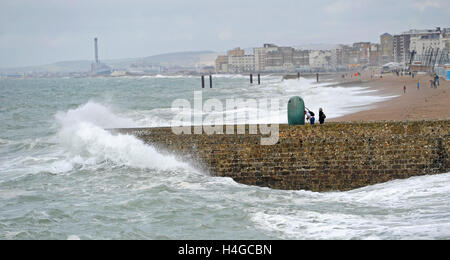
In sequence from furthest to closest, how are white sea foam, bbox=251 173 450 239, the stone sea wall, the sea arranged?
the stone sea wall < the sea < white sea foam, bbox=251 173 450 239

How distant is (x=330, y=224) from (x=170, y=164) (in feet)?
17.8

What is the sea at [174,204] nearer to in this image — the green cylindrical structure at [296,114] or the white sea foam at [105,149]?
the white sea foam at [105,149]

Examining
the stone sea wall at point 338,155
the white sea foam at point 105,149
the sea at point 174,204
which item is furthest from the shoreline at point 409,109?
the white sea foam at point 105,149

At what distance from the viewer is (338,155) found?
Result: 1269 centimetres

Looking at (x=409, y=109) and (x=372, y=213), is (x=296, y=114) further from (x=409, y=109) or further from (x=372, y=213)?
(x=409, y=109)

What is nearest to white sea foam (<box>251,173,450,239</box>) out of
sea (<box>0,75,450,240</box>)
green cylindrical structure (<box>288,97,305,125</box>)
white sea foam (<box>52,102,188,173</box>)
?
sea (<box>0,75,450,240</box>)

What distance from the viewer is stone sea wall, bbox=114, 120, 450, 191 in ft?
40.7

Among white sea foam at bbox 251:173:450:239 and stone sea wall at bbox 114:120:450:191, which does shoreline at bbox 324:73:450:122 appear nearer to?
stone sea wall at bbox 114:120:450:191

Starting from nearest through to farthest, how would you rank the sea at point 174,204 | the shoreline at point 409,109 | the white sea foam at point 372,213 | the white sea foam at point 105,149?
the white sea foam at point 372,213
the sea at point 174,204
the white sea foam at point 105,149
the shoreline at point 409,109

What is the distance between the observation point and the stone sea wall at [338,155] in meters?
12.4

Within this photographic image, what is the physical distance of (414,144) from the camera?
12445 mm
